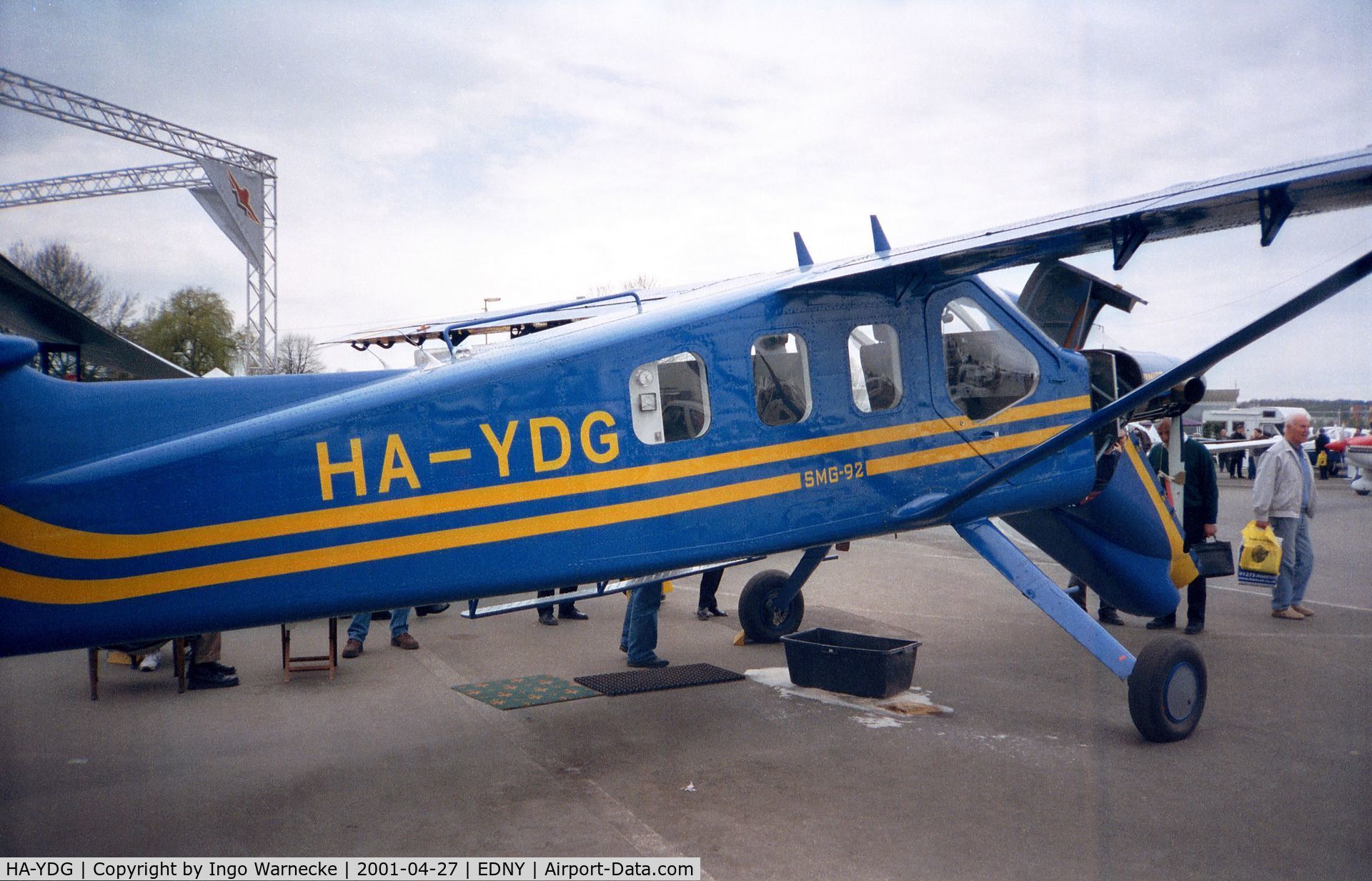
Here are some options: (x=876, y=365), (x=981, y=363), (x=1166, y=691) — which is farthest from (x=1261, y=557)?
(x=876, y=365)

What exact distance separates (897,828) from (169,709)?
572cm

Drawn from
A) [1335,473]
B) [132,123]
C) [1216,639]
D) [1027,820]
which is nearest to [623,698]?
[1027,820]

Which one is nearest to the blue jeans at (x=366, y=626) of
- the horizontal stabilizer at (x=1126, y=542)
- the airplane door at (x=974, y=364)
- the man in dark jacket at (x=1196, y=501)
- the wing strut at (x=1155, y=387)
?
the wing strut at (x=1155, y=387)

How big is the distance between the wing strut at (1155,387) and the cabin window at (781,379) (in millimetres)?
1100

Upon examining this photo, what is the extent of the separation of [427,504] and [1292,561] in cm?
984

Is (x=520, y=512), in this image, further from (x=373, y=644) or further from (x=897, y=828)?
(x=373, y=644)

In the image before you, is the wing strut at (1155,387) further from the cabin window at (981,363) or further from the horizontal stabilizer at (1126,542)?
the horizontal stabilizer at (1126,542)

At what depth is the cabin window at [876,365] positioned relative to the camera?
582 centimetres

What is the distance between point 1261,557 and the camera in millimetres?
9781

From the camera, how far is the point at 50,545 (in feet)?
12.6

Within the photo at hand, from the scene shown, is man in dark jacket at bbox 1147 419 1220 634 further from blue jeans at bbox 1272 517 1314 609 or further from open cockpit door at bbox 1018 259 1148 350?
open cockpit door at bbox 1018 259 1148 350

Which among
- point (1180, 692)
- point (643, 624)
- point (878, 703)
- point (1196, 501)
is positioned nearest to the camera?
point (1180, 692)

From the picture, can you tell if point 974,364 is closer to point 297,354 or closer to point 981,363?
point 981,363

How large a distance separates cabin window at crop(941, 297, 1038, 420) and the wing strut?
1.68ft
